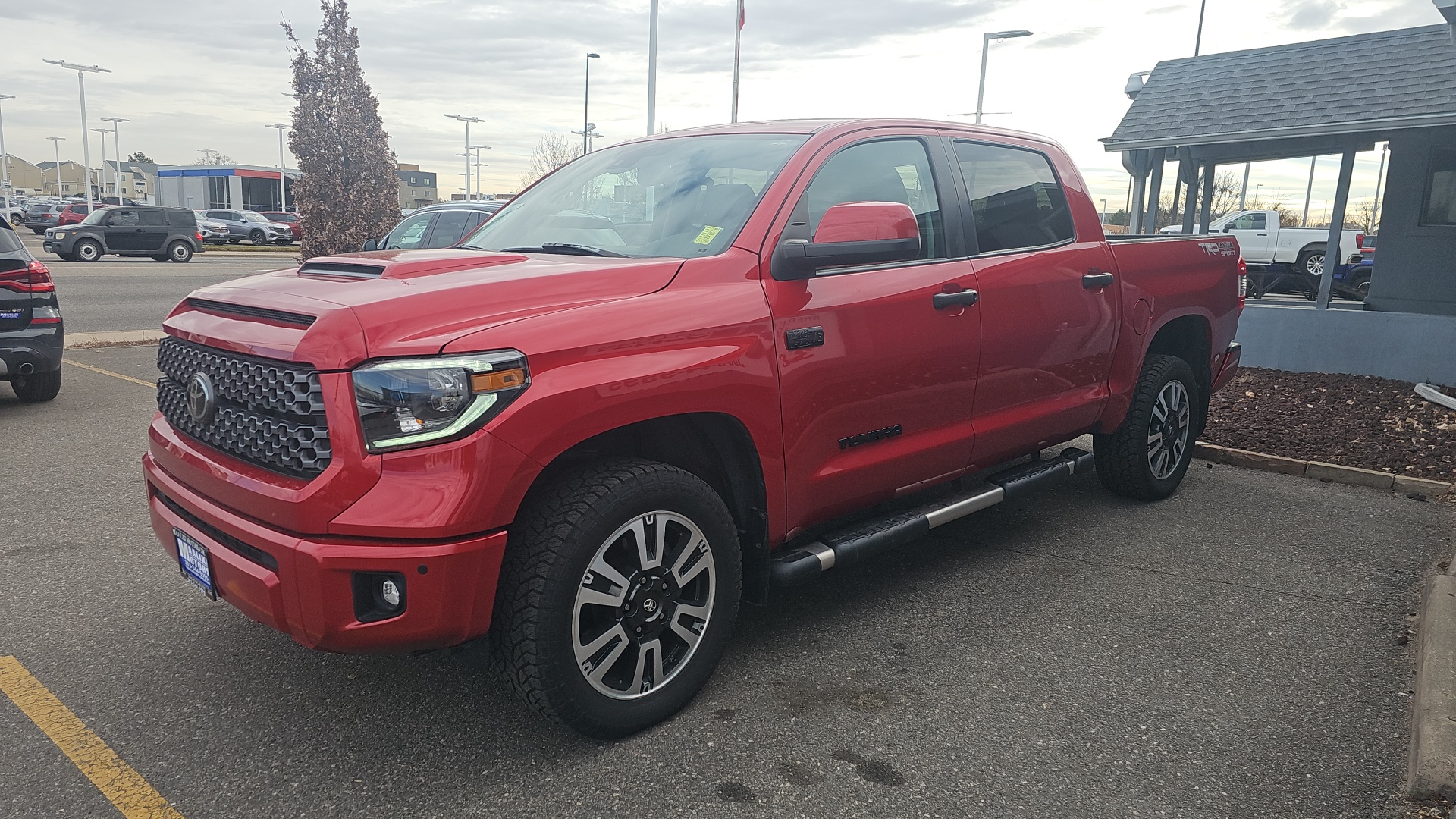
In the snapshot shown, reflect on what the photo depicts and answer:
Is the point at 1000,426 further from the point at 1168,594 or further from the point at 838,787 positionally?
the point at 838,787

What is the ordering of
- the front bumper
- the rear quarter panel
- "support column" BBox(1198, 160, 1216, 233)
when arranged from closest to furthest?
the front bumper
the rear quarter panel
"support column" BBox(1198, 160, 1216, 233)

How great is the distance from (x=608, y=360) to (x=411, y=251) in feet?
3.91

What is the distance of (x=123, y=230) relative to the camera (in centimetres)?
2739

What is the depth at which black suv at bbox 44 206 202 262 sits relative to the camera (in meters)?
26.5

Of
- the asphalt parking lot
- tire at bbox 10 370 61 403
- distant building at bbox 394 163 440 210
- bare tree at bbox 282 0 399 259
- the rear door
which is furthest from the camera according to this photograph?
distant building at bbox 394 163 440 210

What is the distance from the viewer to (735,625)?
3.80 m

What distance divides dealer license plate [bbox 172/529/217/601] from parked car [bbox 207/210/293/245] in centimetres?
4289

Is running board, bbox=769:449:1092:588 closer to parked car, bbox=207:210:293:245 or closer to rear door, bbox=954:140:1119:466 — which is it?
rear door, bbox=954:140:1119:466

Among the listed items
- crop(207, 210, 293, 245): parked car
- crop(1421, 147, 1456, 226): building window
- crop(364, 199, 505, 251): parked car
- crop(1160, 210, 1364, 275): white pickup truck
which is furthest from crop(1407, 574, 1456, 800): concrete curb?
crop(207, 210, 293, 245): parked car

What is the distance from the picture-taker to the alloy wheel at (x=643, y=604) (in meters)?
2.77

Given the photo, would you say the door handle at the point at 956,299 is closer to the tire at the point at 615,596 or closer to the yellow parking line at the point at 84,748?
the tire at the point at 615,596

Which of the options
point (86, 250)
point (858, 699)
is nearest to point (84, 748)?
point (858, 699)

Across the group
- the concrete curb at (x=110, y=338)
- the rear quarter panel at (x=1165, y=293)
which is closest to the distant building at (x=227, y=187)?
the concrete curb at (x=110, y=338)

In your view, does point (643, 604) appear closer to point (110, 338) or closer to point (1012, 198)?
point (1012, 198)
